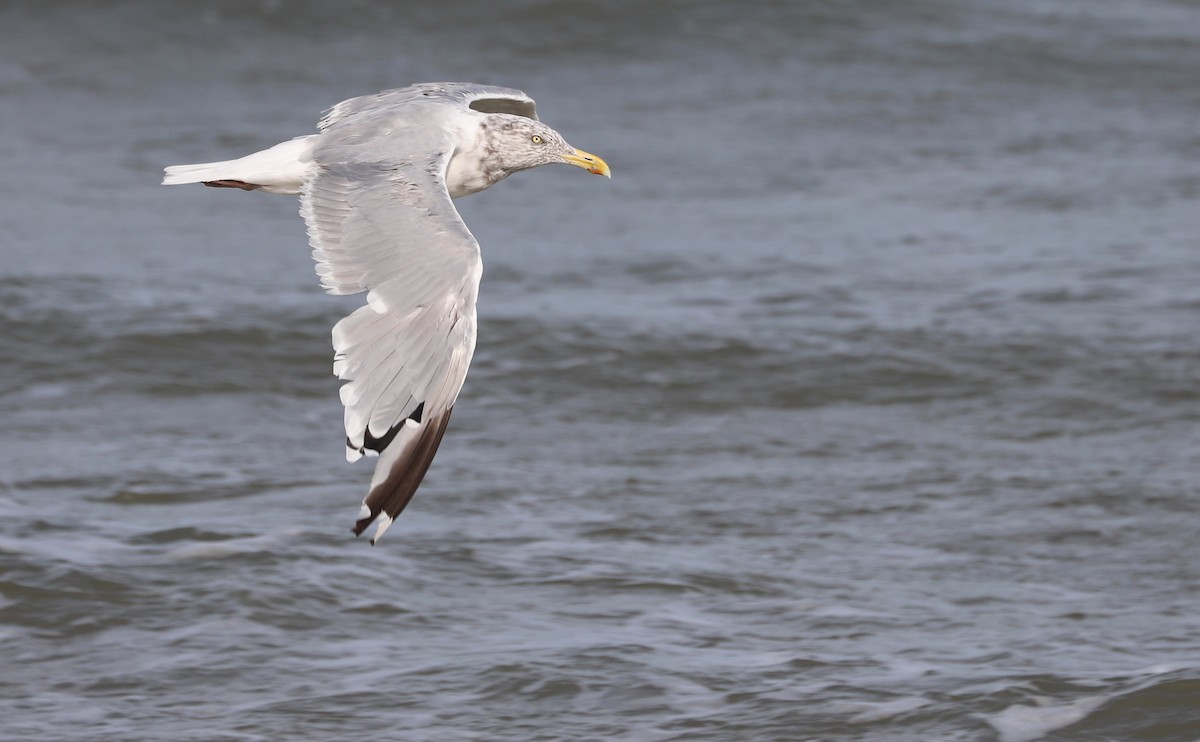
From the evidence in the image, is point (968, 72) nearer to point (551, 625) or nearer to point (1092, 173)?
point (1092, 173)

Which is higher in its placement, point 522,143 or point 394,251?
point 522,143

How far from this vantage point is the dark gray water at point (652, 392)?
549 centimetres

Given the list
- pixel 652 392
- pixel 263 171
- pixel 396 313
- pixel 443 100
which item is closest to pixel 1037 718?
pixel 396 313

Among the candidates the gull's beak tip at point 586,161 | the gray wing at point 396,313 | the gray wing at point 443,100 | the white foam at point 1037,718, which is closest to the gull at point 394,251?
the gray wing at point 396,313

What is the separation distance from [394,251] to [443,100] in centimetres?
124

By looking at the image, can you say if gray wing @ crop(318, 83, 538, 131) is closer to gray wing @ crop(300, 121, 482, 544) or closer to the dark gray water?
gray wing @ crop(300, 121, 482, 544)

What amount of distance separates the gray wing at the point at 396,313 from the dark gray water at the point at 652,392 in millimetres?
1166

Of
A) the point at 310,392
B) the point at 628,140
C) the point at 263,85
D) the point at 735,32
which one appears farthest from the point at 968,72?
the point at 310,392

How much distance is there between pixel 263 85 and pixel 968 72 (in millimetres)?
4825

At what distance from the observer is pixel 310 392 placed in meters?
8.24

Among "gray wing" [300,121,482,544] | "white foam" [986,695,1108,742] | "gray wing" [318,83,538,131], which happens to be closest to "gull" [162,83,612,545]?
"gray wing" [300,121,482,544]

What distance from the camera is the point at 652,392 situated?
8211 millimetres

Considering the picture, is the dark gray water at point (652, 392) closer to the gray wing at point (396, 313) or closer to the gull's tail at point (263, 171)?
the gray wing at point (396, 313)

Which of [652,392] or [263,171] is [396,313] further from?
[652,392]
